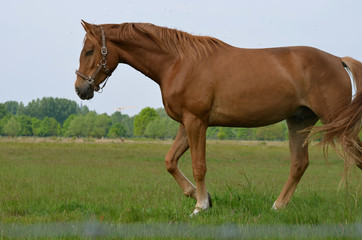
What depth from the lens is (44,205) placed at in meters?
6.12

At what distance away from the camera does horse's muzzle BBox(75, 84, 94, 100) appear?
5586 mm

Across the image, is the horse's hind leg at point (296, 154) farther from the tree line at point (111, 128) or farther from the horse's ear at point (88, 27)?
the tree line at point (111, 128)

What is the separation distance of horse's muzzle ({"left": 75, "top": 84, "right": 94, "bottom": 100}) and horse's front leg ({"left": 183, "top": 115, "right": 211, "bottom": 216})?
1.57 m

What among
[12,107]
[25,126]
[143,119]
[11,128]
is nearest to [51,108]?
[25,126]

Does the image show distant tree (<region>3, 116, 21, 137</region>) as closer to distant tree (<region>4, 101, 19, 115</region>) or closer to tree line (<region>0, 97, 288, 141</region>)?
tree line (<region>0, 97, 288, 141</region>)

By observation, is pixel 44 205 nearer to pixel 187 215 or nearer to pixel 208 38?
pixel 187 215

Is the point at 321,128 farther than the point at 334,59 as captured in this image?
No

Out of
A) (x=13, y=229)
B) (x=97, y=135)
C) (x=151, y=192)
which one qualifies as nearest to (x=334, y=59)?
(x=151, y=192)

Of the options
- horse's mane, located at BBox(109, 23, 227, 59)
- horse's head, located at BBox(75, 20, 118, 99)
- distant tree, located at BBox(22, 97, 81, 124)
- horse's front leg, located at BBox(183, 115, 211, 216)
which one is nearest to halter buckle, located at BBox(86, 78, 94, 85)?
horse's head, located at BBox(75, 20, 118, 99)

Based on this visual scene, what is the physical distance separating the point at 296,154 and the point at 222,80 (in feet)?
6.19

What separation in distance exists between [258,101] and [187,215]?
196cm

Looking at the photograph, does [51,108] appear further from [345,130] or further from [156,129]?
[345,130]

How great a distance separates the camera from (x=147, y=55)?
568 centimetres

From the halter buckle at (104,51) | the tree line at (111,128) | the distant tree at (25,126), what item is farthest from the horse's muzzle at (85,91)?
the distant tree at (25,126)
